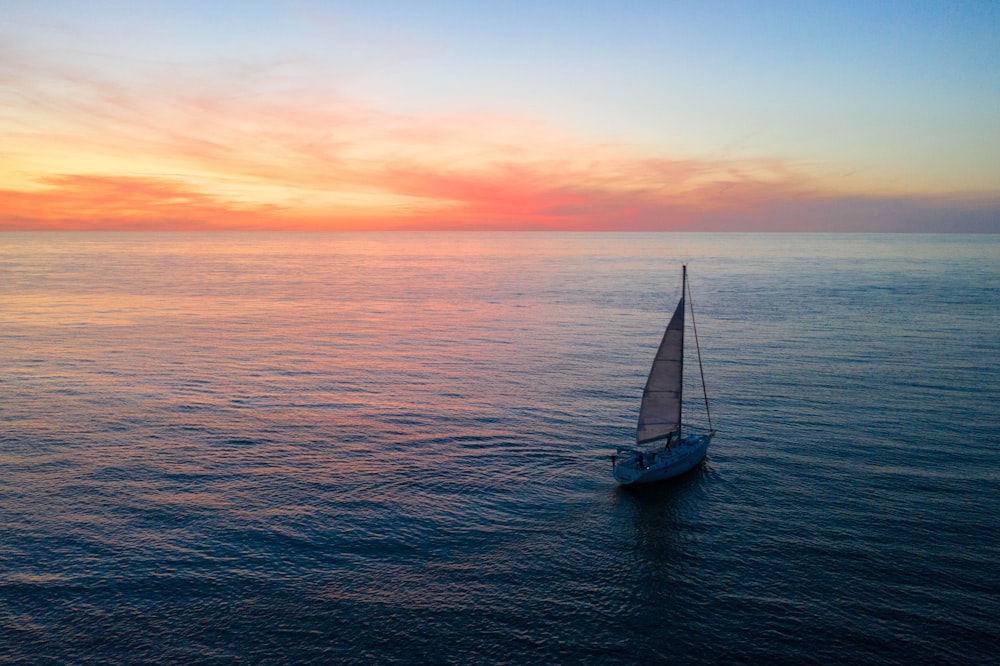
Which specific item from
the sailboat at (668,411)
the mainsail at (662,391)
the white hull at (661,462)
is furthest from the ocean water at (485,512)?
the mainsail at (662,391)

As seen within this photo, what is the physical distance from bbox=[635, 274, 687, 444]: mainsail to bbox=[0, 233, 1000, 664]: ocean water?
5.25m

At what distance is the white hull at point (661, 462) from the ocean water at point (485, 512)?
1.34 metres

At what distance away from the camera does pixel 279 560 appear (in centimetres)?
4681

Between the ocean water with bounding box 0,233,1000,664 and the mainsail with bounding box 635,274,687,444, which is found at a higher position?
the mainsail with bounding box 635,274,687,444

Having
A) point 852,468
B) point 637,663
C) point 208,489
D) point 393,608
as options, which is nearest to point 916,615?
point 637,663

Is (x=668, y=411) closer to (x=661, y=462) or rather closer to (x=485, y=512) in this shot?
(x=661, y=462)

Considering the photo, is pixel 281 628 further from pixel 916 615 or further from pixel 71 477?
pixel 916 615

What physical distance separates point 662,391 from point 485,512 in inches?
849

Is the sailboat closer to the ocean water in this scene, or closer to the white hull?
the white hull

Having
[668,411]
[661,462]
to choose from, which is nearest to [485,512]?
[661,462]

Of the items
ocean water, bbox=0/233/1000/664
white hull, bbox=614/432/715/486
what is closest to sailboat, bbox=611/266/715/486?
white hull, bbox=614/432/715/486

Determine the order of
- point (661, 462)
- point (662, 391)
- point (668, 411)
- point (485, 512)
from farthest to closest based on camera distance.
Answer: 1. point (668, 411)
2. point (662, 391)
3. point (661, 462)
4. point (485, 512)

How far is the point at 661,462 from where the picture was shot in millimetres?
60125

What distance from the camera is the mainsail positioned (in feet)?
209
